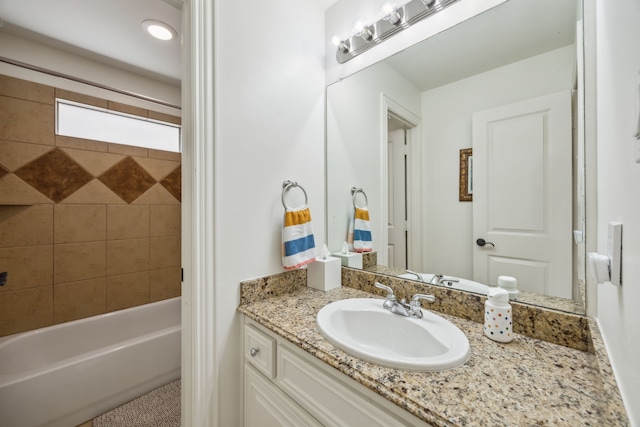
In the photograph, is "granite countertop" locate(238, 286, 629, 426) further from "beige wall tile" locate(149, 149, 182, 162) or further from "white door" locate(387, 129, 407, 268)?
"beige wall tile" locate(149, 149, 182, 162)

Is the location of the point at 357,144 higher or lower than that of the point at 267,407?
higher

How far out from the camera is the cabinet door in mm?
822

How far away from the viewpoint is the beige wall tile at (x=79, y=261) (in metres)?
1.88

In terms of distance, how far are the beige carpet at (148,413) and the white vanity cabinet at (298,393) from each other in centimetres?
87

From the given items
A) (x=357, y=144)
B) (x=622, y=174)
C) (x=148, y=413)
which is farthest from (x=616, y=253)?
(x=148, y=413)

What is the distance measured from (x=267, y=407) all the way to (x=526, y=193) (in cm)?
124

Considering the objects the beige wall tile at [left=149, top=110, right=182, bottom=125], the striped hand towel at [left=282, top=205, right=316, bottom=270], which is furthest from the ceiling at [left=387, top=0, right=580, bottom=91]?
the beige wall tile at [left=149, top=110, right=182, bottom=125]

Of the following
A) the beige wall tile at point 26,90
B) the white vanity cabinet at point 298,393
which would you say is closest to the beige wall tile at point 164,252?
the beige wall tile at point 26,90

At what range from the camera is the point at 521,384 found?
1.95ft

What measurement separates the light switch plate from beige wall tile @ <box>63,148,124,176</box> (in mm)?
2839

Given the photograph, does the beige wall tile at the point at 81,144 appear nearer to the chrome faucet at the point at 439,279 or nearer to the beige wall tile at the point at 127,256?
the beige wall tile at the point at 127,256

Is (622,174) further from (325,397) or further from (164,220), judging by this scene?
(164,220)

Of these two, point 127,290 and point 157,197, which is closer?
point 127,290

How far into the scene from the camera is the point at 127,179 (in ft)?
7.15
